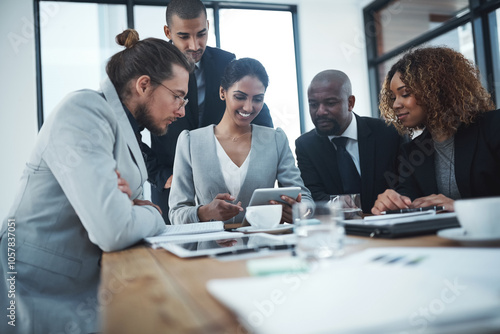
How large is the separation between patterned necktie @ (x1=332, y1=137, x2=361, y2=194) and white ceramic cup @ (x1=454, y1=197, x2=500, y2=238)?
177 centimetres

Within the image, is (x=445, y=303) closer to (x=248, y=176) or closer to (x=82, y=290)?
(x=82, y=290)

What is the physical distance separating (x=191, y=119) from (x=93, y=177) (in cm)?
182

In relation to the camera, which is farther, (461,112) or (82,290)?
(461,112)

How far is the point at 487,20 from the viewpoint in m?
4.43

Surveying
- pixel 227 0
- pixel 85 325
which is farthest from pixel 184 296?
pixel 227 0

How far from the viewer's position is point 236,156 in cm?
219

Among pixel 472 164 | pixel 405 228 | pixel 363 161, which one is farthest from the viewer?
pixel 363 161

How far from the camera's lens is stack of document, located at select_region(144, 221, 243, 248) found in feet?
3.42

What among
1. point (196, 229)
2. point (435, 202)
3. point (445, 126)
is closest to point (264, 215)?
point (196, 229)

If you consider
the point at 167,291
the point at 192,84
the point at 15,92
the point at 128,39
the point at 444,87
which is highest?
the point at 15,92

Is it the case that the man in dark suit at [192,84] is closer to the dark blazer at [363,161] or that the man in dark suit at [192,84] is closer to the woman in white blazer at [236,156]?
the woman in white blazer at [236,156]

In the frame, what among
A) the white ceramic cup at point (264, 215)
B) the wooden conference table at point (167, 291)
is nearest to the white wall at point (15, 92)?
the white ceramic cup at point (264, 215)

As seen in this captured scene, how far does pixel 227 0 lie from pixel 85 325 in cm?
501

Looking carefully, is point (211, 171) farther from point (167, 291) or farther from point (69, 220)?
point (167, 291)
